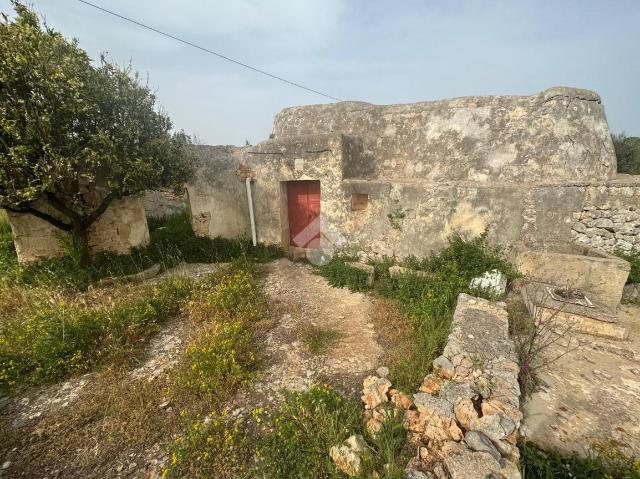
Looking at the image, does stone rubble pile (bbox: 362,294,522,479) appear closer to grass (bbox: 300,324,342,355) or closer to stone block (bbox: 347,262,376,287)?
grass (bbox: 300,324,342,355)

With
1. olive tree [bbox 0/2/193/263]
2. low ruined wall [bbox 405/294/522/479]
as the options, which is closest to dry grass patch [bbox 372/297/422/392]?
low ruined wall [bbox 405/294/522/479]

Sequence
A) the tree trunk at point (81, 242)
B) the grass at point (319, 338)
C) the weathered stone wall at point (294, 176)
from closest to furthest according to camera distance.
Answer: the grass at point (319, 338) < the tree trunk at point (81, 242) < the weathered stone wall at point (294, 176)

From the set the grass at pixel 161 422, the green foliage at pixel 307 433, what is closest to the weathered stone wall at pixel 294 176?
the grass at pixel 161 422

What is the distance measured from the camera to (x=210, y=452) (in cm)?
239

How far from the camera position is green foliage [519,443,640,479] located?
84.7 inches

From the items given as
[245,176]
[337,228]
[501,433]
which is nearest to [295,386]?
[501,433]

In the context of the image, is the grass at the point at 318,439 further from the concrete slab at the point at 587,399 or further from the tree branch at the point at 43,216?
the tree branch at the point at 43,216

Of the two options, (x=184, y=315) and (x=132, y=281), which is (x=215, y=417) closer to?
(x=184, y=315)

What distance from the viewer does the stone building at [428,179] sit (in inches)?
199

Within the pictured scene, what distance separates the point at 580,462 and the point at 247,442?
284 cm

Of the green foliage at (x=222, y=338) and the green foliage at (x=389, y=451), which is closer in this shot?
the green foliage at (x=389, y=451)

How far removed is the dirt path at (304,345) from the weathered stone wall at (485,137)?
9.64 feet

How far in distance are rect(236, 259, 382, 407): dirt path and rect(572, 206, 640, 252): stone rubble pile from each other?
4.18m

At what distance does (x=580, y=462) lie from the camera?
90.0 inches
